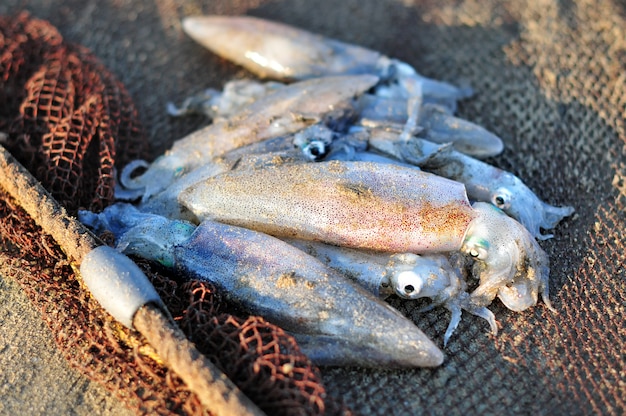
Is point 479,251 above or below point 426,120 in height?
below

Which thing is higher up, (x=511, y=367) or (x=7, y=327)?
(x=511, y=367)

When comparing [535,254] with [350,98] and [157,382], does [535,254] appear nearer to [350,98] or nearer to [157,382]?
[350,98]

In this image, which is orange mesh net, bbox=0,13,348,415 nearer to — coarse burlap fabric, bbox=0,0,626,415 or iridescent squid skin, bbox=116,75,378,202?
iridescent squid skin, bbox=116,75,378,202

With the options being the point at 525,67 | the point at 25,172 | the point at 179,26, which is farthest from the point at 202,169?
A: the point at 525,67

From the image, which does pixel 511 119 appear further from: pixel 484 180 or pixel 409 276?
pixel 409 276

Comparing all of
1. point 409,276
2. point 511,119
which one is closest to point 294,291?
point 409,276

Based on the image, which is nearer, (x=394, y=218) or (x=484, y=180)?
(x=394, y=218)

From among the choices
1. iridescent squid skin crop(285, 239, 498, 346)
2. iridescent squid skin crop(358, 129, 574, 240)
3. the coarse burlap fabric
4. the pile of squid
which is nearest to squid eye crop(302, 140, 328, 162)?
the pile of squid
